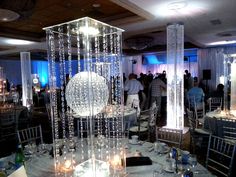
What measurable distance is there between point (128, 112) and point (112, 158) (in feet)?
9.25

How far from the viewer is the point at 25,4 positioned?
2.39 m

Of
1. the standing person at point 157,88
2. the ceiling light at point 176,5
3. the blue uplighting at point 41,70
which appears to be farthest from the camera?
the blue uplighting at point 41,70

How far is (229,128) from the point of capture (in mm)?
3842

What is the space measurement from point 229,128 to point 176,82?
1.97 metres

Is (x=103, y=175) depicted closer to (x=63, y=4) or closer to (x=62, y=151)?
(x=62, y=151)

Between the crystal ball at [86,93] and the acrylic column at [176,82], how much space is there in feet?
11.9

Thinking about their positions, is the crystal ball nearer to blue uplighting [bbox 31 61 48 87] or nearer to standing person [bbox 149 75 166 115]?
standing person [bbox 149 75 166 115]

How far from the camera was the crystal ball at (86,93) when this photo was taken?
6.51 feet

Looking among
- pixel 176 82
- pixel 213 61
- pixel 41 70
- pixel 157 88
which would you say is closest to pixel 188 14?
pixel 176 82

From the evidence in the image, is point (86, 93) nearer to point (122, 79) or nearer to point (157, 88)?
point (122, 79)

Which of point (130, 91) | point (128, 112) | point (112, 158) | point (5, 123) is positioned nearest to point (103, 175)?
point (112, 158)

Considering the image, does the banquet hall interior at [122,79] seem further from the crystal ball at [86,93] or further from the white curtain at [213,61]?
the white curtain at [213,61]

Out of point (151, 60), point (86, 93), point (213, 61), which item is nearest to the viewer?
point (86, 93)

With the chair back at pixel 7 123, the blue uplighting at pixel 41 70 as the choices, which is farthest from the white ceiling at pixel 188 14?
the blue uplighting at pixel 41 70
